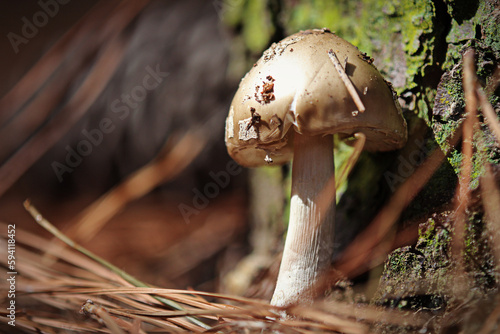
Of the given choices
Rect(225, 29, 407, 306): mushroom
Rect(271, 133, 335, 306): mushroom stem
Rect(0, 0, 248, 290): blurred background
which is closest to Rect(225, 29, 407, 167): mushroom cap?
Rect(225, 29, 407, 306): mushroom

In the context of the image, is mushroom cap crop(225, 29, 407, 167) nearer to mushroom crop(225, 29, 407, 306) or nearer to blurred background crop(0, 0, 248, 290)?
mushroom crop(225, 29, 407, 306)

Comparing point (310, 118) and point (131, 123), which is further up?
point (131, 123)

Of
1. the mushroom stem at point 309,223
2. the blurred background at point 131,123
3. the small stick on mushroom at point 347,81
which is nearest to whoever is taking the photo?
the small stick on mushroom at point 347,81

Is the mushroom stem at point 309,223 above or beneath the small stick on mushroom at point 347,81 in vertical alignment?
beneath

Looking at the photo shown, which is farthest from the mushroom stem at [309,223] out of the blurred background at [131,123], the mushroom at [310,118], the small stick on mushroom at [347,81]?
the blurred background at [131,123]

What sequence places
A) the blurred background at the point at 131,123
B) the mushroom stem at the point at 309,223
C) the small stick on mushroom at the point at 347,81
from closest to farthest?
the small stick on mushroom at the point at 347,81 < the mushroom stem at the point at 309,223 < the blurred background at the point at 131,123

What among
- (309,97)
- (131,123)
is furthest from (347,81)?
(131,123)

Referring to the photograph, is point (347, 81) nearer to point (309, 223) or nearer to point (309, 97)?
point (309, 97)

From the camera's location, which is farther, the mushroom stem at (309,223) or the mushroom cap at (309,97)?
the mushroom stem at (309,223)

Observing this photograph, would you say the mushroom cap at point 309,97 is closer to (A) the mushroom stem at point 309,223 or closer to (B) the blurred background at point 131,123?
(A) the mushroom stem at point 309,223
